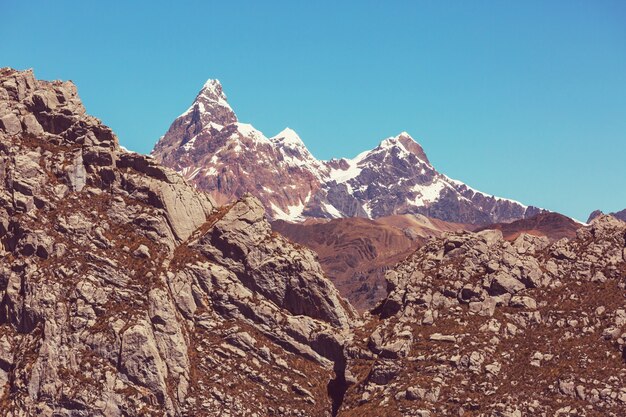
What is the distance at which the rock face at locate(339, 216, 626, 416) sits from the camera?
2918 inches

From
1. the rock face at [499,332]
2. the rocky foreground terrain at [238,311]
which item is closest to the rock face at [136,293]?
the rocky foreground terrain at [238,311]

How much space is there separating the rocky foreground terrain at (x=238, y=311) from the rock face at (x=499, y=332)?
157 mm

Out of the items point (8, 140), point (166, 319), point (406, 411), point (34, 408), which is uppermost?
point (8, 140)

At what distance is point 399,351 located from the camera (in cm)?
8012

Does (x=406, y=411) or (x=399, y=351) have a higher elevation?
(x=399, y=351)

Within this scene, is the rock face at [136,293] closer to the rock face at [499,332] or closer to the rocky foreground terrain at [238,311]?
the rocky foreground terrain at [238,311]

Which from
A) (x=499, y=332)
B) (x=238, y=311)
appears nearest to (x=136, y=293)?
(x=238, y=311)

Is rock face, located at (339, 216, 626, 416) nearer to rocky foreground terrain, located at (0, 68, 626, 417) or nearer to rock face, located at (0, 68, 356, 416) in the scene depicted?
rocky foreground terrain, located at (0, 68, 626, 417)

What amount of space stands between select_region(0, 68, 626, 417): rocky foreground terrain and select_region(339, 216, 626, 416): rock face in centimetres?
16

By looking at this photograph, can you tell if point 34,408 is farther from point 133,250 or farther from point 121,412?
point 133,250

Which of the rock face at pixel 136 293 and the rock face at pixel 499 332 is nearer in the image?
the rock face at pixel 499 332

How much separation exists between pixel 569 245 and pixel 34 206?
5195 cm

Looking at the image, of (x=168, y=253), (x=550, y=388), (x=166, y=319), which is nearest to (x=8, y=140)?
(x=168, y=253)

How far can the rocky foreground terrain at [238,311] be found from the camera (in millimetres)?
76312
